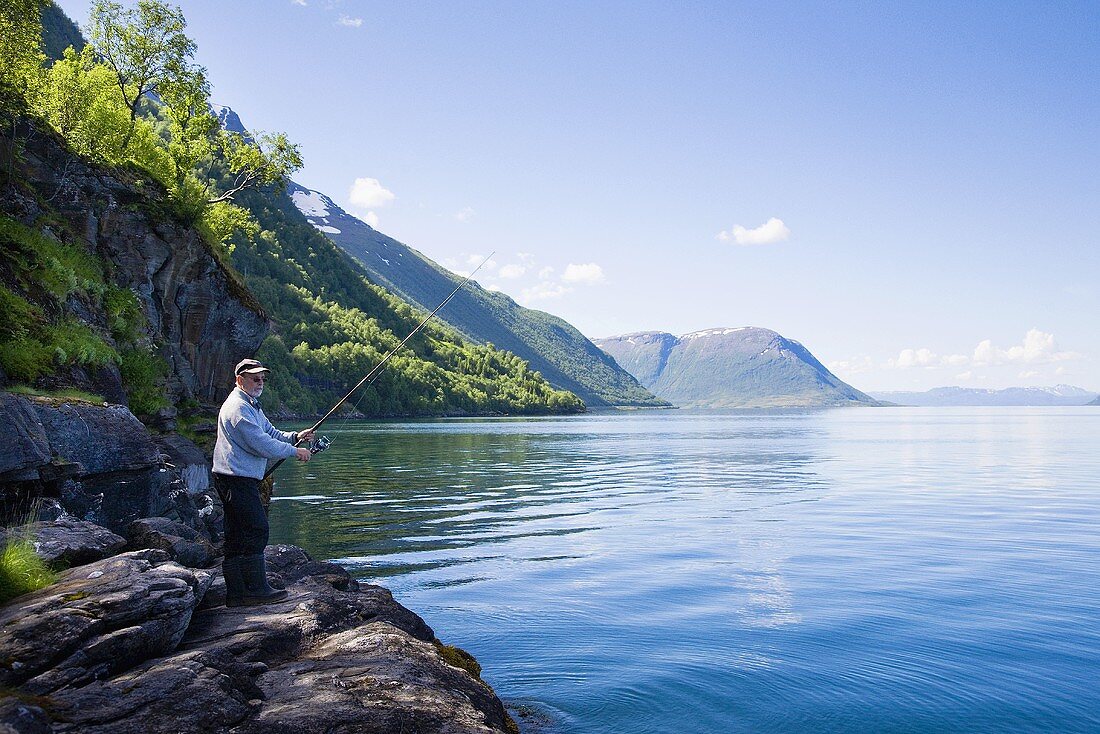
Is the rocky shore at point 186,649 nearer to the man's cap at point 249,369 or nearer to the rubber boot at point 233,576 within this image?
the rubber boot at point 233,576

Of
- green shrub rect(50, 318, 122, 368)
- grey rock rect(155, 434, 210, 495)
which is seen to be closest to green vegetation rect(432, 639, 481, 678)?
grey rock rect(155, 434, 210, 495)

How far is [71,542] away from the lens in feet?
30.3

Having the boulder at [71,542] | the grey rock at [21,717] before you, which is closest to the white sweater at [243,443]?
the boulder at [71,542]

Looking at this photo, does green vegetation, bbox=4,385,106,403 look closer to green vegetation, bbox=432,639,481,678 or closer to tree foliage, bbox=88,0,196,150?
green vegetation, bbox=432,639,481,678

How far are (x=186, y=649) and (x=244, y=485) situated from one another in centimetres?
237

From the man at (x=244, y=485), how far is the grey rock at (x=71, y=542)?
160cm

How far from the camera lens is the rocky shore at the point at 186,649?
5992 millimetres

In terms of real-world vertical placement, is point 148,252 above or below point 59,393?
above

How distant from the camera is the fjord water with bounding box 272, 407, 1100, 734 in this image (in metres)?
10.2

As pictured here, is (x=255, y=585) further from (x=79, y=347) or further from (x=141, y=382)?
(x=141, y=382)

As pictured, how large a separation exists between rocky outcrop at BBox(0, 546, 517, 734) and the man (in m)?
0.44

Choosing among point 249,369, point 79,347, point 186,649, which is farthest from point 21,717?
point 79,347

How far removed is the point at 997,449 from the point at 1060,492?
3514 cm

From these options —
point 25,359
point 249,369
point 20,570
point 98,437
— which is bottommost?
point 20,570
